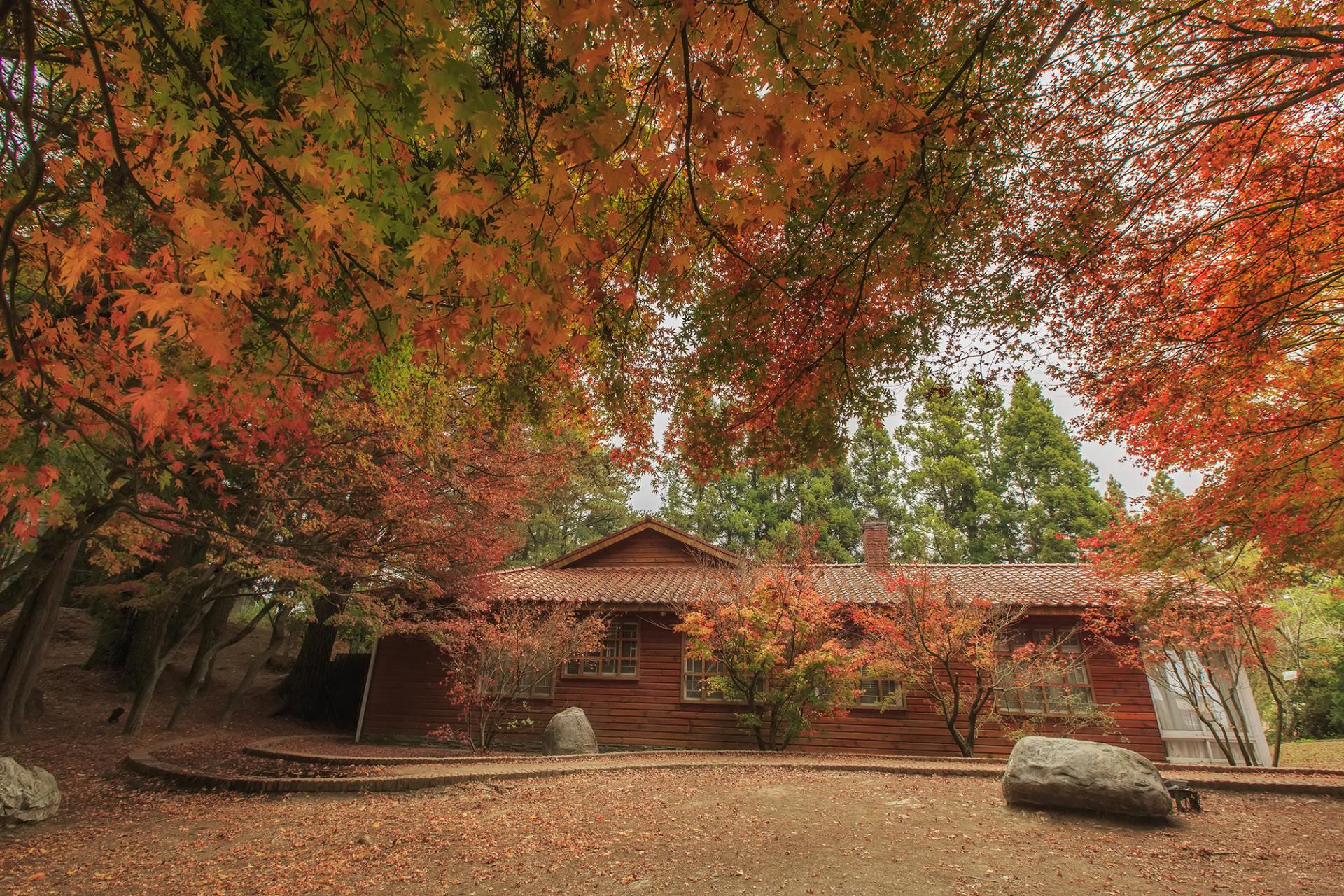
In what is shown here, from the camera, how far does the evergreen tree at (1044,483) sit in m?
30.8

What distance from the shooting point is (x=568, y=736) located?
12820 mm

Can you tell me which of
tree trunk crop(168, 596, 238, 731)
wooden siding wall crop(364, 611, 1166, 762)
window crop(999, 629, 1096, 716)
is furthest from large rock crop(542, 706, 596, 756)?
window crop(999, 629, 1096, 716)

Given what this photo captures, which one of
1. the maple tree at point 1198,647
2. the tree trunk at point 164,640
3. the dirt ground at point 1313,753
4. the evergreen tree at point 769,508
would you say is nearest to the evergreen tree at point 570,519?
the evergreen tree at point 769,508

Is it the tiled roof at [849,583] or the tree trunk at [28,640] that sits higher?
the tiled roof at [849,583]

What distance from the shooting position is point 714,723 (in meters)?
14.2

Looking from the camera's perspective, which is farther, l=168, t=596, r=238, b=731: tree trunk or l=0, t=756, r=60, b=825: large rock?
l=168, t=596, r=238, b=731: tree trunk

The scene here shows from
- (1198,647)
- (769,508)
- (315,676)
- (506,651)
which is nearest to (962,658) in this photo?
(1198,647)

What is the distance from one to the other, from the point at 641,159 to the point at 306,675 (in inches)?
798

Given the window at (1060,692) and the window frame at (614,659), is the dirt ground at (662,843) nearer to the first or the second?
the window at (1060,692)

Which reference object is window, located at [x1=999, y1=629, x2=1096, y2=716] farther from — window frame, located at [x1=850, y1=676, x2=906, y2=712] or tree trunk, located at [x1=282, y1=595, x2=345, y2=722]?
tree trunk, located at [x1=282, y1=595, x2=345, y2=722]

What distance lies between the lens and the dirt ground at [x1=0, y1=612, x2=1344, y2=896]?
4.76 meters

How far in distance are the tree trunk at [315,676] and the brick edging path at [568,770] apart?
6769 millimetres

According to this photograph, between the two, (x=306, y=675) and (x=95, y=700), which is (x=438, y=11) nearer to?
(x=95, y=700)

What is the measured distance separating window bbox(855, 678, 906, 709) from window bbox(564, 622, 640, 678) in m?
5.16
